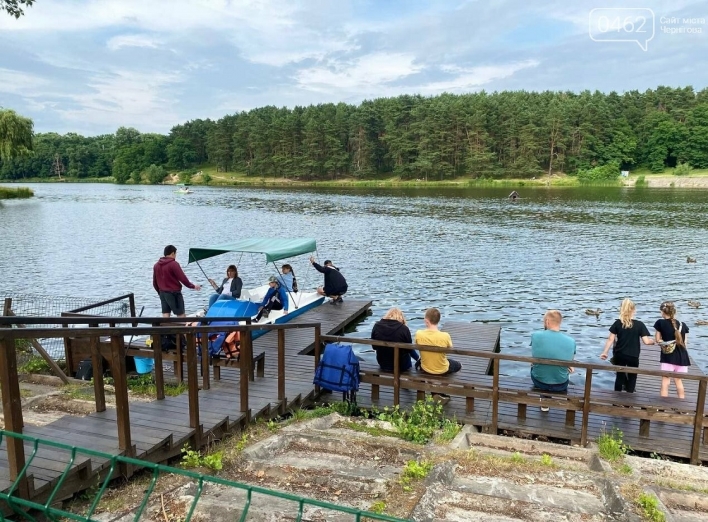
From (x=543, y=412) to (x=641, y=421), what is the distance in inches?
54.5

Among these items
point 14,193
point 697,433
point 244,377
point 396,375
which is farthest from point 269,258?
point 14,193

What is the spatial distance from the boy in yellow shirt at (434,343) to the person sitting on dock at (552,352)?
4.37ft

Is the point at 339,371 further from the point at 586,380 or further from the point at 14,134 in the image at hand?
the point at 14,134

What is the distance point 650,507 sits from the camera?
474cm

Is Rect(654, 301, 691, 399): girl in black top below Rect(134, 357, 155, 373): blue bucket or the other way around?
the other way around

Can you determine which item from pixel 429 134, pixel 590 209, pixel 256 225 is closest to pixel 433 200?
pixel 590 209

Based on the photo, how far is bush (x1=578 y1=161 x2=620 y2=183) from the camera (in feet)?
291

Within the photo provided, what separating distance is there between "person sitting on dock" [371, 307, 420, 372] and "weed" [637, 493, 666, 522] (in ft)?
13.6

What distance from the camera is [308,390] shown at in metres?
8.85

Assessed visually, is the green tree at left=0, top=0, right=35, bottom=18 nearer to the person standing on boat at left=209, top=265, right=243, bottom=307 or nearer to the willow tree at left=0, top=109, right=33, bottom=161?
the person standing on boat at left=209, top=265, right=243, bottom=307

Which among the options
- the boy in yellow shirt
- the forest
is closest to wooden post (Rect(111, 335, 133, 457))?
the boy in yellow shirt

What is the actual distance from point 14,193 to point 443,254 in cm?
6029

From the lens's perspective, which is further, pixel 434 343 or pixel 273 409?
pixel 434 343

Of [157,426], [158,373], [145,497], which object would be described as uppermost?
[145,497]
